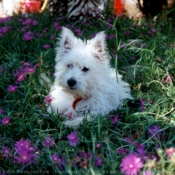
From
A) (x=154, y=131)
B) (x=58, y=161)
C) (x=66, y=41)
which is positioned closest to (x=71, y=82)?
(x=66, y=41)

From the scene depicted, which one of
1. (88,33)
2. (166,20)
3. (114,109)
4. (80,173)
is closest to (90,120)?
(114,109)

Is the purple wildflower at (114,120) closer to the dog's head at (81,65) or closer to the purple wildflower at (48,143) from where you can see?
the dog's head at (81,65)

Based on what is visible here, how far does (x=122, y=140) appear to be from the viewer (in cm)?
276

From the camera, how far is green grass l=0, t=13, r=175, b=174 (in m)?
2.29

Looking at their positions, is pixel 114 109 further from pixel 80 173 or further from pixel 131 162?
pixel 131 162

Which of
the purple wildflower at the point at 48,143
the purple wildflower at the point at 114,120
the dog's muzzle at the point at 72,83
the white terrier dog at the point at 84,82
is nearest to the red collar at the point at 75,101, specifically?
the white terrier dog at the point at 84,82

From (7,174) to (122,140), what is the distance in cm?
91

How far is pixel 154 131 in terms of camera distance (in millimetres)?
2688

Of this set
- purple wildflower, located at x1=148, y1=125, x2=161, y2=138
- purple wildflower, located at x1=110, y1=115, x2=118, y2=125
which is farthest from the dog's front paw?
purple wildflower, located at x1=148, y1=125, x2=161, y2=138

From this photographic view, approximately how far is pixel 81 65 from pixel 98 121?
0.76 metres

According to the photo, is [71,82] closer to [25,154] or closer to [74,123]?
[74,123]

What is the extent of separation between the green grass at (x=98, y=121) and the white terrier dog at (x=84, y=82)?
17 cm

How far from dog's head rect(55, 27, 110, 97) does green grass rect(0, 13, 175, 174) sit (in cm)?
23

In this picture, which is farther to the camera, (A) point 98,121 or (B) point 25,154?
(A) point 98,121
